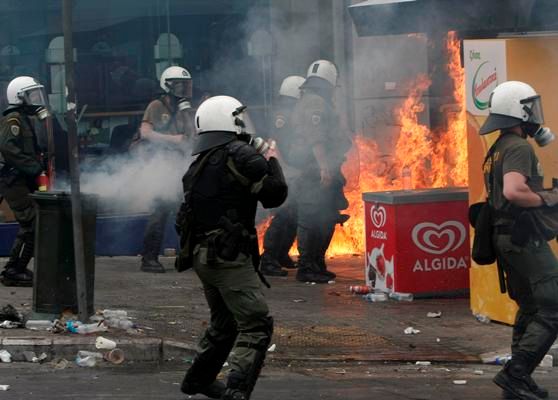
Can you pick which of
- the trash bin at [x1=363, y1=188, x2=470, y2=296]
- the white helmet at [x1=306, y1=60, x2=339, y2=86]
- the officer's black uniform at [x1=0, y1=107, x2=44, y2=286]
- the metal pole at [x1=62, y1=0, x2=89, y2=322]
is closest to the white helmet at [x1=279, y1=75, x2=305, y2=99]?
the white helmet at [x1=306, y1=60, x2=339, y2=86]

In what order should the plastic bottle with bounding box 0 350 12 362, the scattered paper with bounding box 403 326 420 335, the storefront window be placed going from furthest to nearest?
the storefront window, the scattered paper with bounding box 403 326 420 335, the plastic bottle with bounding box 0 350 12 362

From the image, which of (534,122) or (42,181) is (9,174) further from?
(534,122)

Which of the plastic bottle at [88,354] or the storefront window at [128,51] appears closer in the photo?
the plastic bottle at [88,354]

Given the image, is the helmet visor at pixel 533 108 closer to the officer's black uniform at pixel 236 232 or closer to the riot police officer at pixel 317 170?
the officer's black uniform at pixel 236 232

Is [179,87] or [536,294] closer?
[536,294]

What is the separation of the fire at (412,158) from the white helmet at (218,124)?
16.5 ft

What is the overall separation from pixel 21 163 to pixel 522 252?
5.02 meters

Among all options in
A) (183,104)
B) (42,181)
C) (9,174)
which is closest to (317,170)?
(183,104)

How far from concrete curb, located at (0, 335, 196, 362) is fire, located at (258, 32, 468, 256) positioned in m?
3.86

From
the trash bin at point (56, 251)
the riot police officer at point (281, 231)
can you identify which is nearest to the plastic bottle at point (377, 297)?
the riot police officer at point (281, 231)

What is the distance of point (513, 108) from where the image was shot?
23.2 feet

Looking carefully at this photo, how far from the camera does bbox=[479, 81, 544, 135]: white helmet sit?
7.08m

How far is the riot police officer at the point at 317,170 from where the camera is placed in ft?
36.2

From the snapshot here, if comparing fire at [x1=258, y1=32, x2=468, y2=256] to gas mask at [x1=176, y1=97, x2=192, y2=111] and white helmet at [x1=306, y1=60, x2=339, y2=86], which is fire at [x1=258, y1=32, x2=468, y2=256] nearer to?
white helmet at [x1=306, y1=60, x2=339, y2=86]
